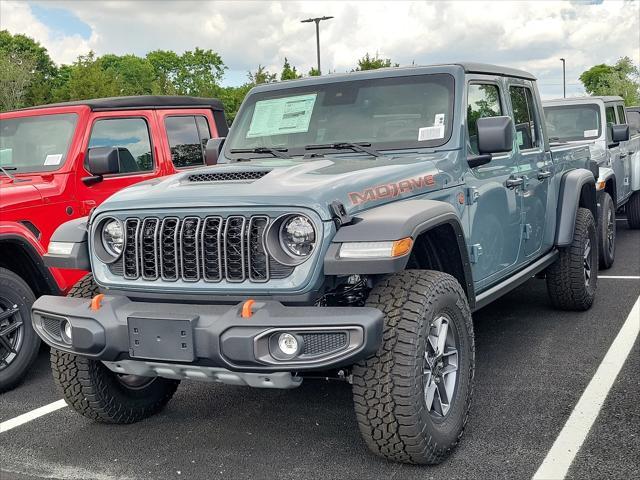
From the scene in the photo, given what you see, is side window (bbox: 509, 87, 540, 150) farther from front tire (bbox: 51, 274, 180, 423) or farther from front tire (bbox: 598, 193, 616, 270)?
front tire (bbox: 51, 274, 180, 423)

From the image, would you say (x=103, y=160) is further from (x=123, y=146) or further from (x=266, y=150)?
(x=266, y=150)

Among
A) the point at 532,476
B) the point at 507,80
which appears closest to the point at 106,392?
the point at 532,476

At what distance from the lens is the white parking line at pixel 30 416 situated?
14.0 feet

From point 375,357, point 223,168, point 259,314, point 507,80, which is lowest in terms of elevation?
point 375,357

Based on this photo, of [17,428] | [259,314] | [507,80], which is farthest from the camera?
[507,80]

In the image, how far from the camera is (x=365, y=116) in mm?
4473

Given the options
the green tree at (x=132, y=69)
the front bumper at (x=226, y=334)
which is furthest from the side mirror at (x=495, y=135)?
the green tree at (x=132, y=69)

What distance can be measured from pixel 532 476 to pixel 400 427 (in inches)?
25.5

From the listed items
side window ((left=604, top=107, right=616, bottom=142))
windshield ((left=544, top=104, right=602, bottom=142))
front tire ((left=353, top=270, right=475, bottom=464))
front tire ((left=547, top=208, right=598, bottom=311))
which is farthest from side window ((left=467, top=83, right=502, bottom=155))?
side window ((left=604, top=107, right=616, bottom=142))

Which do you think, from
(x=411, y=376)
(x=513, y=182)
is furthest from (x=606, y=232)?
(x=411, y=376)

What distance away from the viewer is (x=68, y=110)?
5961mm

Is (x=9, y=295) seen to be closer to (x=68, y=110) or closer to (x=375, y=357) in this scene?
(x=68, y=110)

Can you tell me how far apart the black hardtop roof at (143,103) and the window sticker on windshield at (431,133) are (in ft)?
9.70

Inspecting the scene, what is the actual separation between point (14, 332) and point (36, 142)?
5.49 feet
